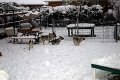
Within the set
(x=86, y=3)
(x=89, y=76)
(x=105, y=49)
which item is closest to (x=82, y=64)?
(x=89, y=76)

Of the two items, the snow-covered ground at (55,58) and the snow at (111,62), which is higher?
the snow at (111,62)

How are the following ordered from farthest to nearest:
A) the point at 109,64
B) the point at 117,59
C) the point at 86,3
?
1. the point at 86,3
2. the point at 117,59
3. the point at 109,64

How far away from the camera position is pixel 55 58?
14164 mm

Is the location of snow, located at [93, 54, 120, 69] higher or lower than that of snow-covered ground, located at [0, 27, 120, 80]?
higher

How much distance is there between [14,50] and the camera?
16625 mm

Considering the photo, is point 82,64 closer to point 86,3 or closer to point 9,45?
point 9,45

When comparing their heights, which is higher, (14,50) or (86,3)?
(86,3)

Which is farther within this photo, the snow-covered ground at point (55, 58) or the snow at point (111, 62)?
the snow-covered ground at point (55, 58)

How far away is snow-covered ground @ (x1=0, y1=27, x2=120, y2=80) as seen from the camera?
11.3 m

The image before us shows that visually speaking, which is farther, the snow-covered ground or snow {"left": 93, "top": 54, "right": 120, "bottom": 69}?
the snow-covered ground

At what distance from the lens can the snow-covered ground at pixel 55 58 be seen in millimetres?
11312

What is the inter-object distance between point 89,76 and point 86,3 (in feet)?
72.2

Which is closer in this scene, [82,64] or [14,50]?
[82,64]

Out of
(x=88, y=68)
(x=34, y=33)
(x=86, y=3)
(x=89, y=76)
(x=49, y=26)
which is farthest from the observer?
(x=86, y=3)
